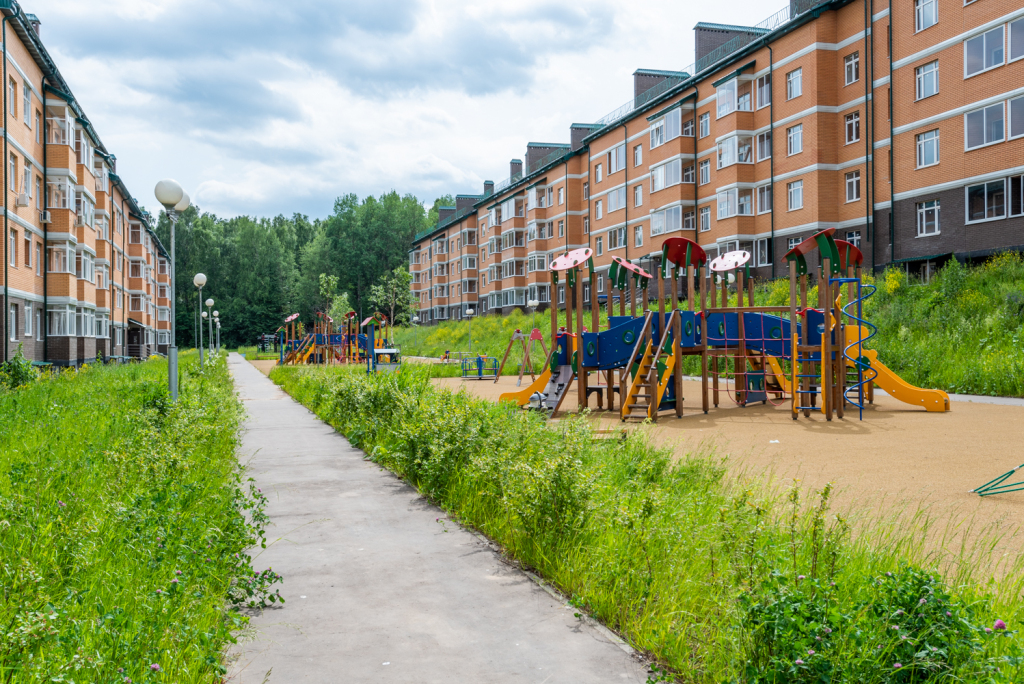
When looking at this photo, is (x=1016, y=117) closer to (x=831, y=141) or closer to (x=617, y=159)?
(x=831, y=141)

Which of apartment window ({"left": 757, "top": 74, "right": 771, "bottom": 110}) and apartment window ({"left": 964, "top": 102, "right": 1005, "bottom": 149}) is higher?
apartment window ({"left": 757, "top": 74, "right": 771, "bottom": 110})

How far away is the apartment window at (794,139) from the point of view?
31.9 metres

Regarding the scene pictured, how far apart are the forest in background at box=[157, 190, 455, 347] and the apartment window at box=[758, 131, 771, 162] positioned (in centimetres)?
6589

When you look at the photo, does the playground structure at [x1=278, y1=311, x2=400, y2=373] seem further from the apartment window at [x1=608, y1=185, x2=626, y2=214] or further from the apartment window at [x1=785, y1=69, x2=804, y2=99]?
the apartment window at [x1=785, y1=69, x2=804, y2=99]

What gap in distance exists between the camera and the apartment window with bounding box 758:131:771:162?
3416 cm

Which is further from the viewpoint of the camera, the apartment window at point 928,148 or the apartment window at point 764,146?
the apartment window at point 764,146

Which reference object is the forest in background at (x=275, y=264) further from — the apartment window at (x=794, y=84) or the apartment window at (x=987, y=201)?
the apartment window at (x=987, y=201)

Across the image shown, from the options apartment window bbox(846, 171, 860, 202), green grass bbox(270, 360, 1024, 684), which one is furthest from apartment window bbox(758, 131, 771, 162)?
green grass bbox(270, 360, 1024, 684)

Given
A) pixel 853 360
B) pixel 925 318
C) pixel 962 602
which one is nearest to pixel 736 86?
pixel 925 318

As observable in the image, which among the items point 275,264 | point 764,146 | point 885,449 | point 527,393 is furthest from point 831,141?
point 275,264

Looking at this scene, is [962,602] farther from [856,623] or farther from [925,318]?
[925,318]

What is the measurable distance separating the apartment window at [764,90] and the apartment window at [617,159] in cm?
1190

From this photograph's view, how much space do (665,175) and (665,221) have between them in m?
2.51

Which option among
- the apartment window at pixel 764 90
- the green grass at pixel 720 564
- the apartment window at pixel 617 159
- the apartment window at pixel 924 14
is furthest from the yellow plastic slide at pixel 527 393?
the apartment window at pixel 617 159
